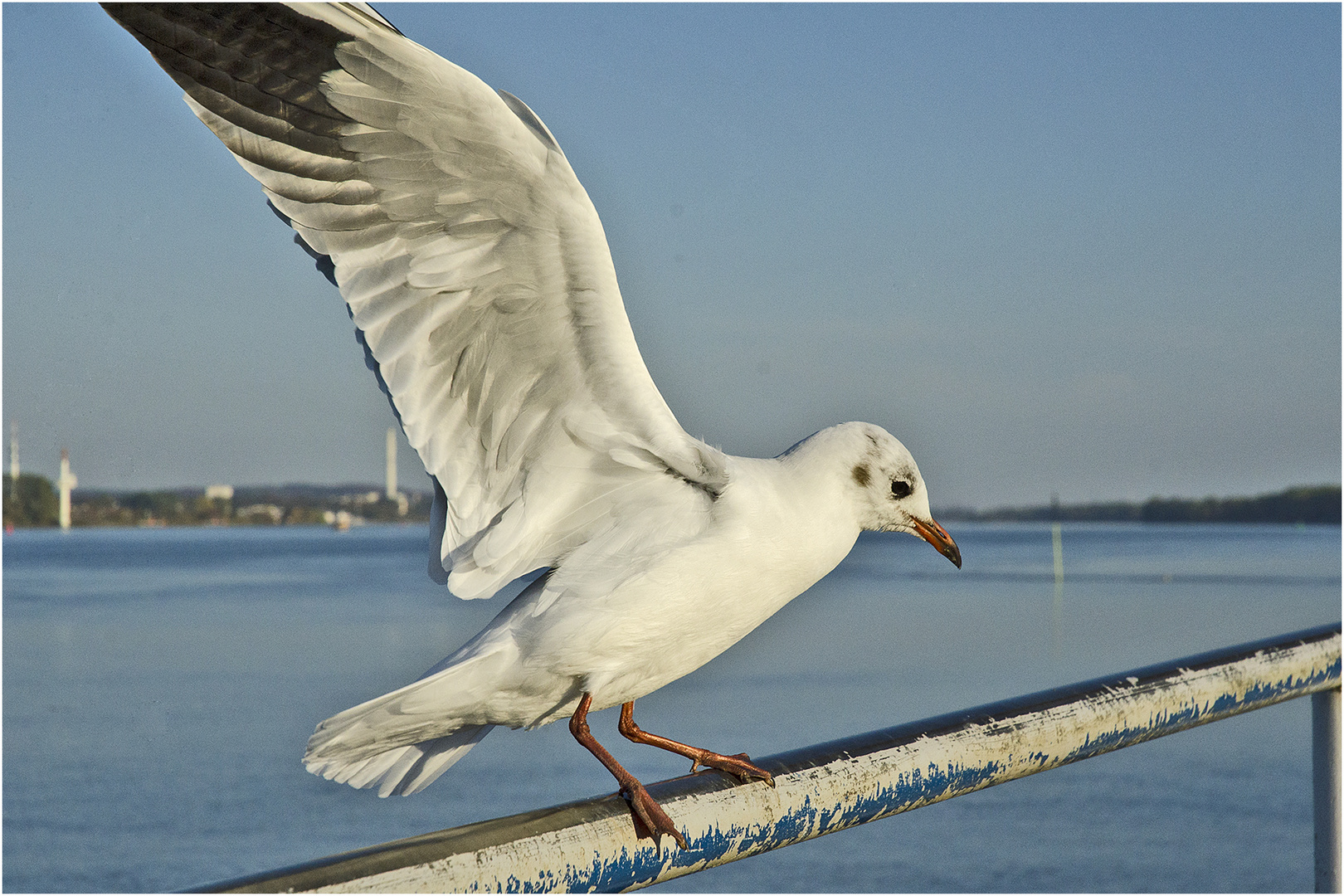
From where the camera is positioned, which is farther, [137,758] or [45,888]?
[137,758]

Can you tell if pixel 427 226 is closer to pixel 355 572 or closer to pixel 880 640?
pixel 880 640

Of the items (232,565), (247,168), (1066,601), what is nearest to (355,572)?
(232,565)

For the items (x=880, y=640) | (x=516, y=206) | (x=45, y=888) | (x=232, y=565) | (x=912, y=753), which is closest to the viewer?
(x=912, y=753)

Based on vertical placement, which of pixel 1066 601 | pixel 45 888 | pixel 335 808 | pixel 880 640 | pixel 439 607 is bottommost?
pixel 1066 601

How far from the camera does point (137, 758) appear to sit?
1487 centimetres

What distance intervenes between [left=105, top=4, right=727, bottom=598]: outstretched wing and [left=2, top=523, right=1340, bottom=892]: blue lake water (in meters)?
0.41

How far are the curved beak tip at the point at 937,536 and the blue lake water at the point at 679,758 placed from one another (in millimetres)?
319

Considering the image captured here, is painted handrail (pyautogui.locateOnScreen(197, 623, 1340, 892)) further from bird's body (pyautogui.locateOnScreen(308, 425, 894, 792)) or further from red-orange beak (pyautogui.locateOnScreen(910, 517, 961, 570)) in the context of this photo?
red-orange beak (pyautogui.locateOnScreen(910, 517, 961, 570))

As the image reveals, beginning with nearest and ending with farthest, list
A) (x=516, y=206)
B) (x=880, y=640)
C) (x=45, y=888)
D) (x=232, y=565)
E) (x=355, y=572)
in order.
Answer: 1. (x=516, y=206)
2. (x=45, y=888)
3. (x=880, y=640)
4. (x=355, y=572)
5. (x=232, y=565)

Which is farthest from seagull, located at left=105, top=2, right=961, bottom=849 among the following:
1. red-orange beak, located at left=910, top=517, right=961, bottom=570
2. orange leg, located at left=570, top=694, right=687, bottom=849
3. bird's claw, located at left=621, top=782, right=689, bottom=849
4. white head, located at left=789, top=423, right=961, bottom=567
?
bird's claw, located at left=621, top=782, right=689, bottom=849

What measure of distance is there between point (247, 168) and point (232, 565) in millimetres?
52923

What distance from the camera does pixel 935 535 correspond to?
2699mm

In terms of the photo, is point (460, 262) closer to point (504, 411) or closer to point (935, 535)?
point (504, 411)

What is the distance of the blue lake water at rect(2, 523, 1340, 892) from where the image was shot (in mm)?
10828
